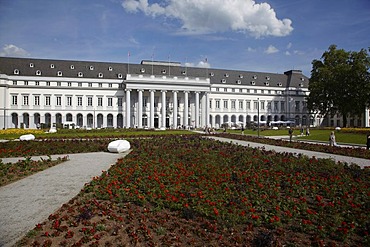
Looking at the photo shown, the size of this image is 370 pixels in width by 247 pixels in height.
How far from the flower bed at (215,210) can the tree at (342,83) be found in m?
53.6

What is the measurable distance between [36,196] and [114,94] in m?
67.8

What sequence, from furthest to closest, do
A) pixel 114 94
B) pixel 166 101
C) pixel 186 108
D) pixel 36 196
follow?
1. pixel 166 101
2. pixel 114 94
3. pixel 186 108
4. pixel 36 196

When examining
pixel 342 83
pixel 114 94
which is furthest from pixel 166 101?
pixel 342 83

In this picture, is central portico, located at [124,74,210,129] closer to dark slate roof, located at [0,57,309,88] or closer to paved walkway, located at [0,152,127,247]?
dark slate roof, located at [0,57,309,88]

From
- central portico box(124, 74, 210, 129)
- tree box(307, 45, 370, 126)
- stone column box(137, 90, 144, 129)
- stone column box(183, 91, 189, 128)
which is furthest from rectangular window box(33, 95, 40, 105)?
tree box(307, 45, 370, 126)

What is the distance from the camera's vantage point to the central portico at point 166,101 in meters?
71.3

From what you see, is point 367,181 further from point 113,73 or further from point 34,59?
point 34,59

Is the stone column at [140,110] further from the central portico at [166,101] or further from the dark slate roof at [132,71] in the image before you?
the dark slate roof at [132,71]

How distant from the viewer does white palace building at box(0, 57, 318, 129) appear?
68.6 meters

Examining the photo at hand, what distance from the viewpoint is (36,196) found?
9.19 m

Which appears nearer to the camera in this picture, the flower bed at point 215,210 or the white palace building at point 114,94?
the flower bed at point 215,210

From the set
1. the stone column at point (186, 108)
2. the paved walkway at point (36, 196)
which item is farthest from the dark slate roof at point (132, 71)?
the paved walkway at point (36, 196)

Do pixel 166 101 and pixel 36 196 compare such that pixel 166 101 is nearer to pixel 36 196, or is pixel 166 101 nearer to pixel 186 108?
pixel 186 108

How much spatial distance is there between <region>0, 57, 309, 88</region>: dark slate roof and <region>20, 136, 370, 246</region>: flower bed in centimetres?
6784
